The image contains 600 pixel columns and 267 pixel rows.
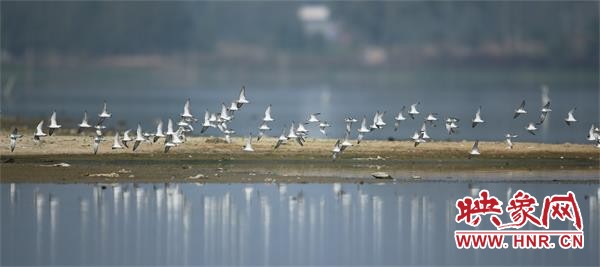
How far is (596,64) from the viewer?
10569 cm

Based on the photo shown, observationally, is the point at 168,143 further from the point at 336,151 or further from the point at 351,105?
the point at 351,105

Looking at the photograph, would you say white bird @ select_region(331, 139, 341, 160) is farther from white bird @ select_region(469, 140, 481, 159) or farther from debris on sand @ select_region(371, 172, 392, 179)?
white bird @ select_region(469, 140, 481, 159)

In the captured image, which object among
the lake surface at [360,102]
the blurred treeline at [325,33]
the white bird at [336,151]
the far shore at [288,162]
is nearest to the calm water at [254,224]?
the far shore at [288,162]

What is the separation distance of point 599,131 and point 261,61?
10024 centimetres

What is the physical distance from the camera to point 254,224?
26312 mm

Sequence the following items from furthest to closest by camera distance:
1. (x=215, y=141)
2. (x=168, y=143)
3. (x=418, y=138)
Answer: (x=215, y=141), (x=418, y=138), (x=168, y=143)

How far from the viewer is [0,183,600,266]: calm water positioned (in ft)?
78.7

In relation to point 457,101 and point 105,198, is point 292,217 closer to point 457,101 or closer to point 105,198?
point 105,198

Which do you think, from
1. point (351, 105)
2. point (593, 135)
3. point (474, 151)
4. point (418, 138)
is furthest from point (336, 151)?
point (351, 105)

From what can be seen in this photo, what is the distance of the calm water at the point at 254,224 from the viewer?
944 inches

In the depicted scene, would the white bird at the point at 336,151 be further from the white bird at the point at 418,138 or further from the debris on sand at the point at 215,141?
the debris on sand at the point at 215,141

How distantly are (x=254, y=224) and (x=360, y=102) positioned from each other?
53.8 metres

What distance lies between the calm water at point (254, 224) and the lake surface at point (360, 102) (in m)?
13.4

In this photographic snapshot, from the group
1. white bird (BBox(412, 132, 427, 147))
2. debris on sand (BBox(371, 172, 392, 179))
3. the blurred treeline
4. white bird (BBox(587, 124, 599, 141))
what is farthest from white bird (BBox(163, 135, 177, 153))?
the blurred treeline
